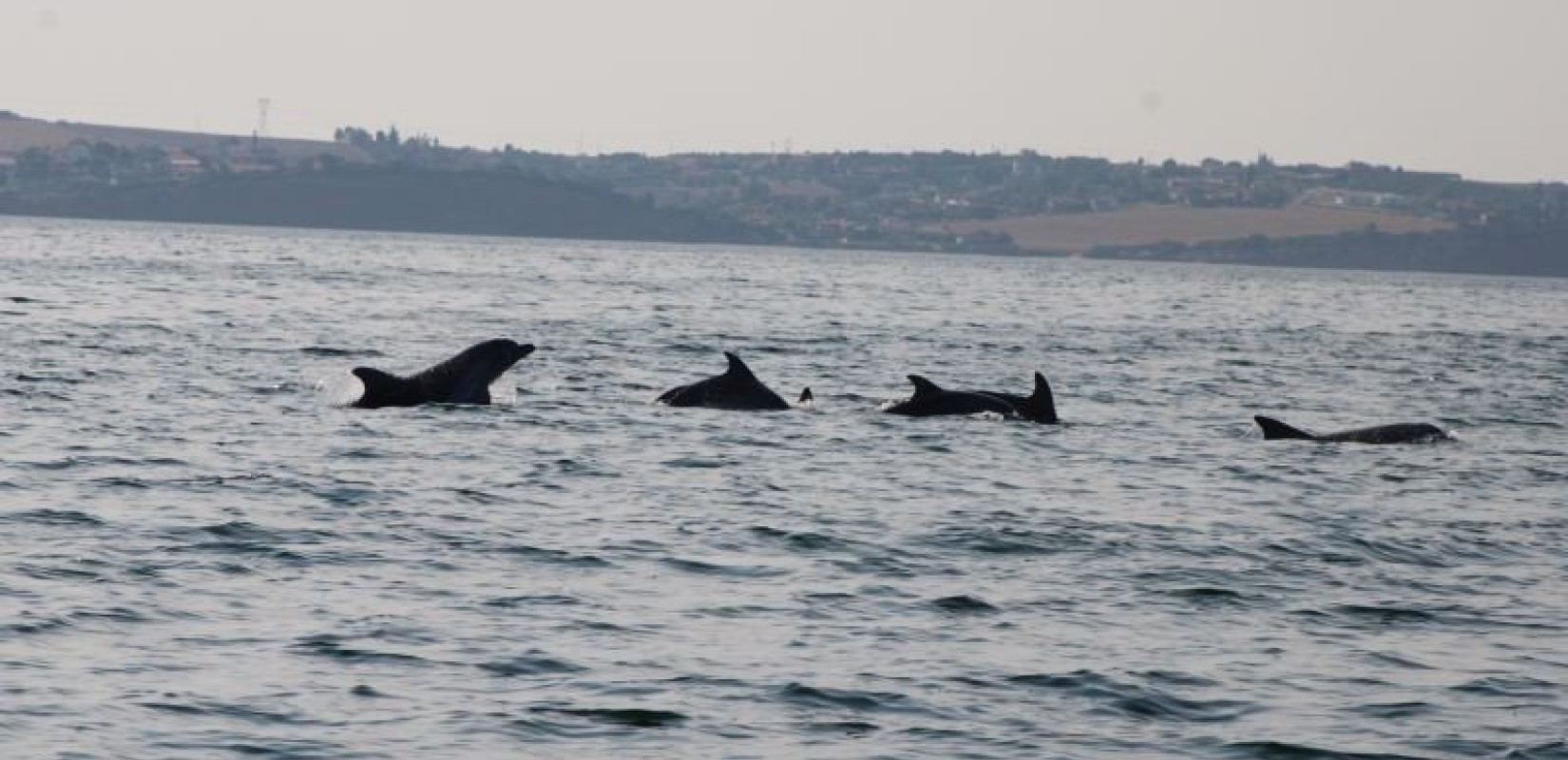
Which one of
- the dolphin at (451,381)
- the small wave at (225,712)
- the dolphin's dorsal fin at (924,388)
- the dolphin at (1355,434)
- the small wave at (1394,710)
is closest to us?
the small wave at (225,712)

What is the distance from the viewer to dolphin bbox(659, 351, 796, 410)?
1371 inches

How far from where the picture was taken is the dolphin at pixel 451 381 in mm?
32312

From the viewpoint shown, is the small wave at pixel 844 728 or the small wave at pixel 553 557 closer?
the small wave at pixel 844 728

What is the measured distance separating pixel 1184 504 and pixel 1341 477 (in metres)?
3.92

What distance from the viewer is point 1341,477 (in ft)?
95.9

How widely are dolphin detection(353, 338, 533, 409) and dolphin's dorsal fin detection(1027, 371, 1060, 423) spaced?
6855 millimetres

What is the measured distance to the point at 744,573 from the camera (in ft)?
66.0

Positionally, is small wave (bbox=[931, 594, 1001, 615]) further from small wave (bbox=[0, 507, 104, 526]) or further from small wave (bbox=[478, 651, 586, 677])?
small wave (bbox=[0, 507, 104, 526])

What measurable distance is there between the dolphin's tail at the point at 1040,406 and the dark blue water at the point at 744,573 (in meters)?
0.53

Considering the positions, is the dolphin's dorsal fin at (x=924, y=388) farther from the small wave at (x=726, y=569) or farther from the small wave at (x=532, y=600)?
the small wave at (x=532, y=600)

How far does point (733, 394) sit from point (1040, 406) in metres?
3.95

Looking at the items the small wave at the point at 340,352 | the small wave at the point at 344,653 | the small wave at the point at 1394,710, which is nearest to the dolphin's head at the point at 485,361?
the small wave at the point at 340,352

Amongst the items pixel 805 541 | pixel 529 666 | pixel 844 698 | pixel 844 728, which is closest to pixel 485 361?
pixel 805 541

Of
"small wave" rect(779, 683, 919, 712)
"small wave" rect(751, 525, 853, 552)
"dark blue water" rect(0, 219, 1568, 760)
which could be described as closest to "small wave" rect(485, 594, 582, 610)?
"dark blue water" rect(0, 219, 1568, 760)
